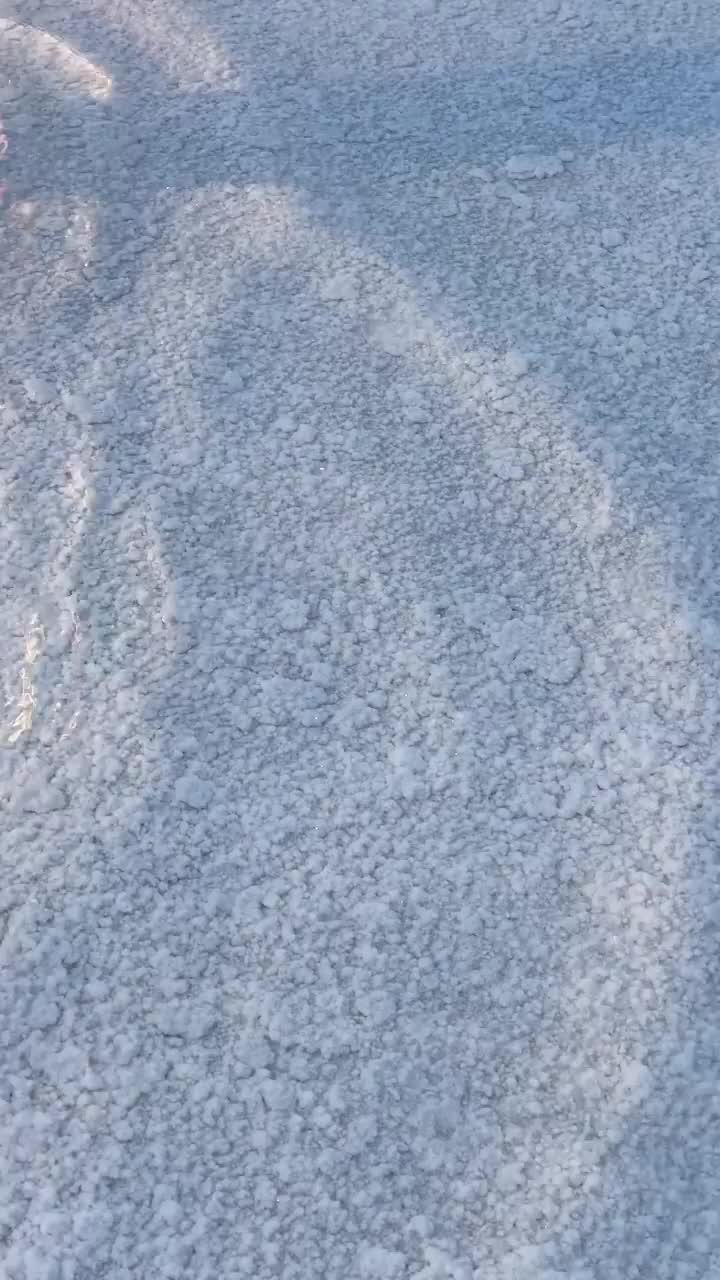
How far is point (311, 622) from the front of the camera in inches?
49.5

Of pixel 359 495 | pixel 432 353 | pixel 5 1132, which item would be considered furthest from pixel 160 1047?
pixel 432 353

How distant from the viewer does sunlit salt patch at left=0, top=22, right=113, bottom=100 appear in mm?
1666

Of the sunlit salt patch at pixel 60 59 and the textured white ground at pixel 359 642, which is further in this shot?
the sunlit salt patch at pixel 60 59

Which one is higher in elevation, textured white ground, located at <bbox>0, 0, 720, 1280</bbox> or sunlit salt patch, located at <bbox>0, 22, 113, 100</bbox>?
sunlit salt patch, located at <bbox>0, 22, 113, 100</bbox>

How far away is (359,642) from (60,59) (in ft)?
3.10

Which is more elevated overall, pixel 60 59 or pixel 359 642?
pixel 60 59

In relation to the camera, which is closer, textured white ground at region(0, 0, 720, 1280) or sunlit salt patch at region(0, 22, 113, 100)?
textured white ground at region(0, 0, 720, 1280)

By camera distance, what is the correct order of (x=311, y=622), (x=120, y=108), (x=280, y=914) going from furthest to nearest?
1. (x=120, y=108)
2. (x=311, y=622)
3. (x=280, y=914)

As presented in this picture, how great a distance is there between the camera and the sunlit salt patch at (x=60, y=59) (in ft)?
5.47

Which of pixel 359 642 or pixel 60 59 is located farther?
pixel 60 59

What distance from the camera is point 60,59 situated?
1.69 meters

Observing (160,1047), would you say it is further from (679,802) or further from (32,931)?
(679,802)

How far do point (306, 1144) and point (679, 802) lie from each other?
16.8 inches

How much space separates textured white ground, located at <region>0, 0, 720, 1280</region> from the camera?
0.99m
